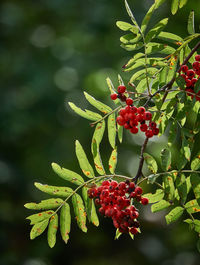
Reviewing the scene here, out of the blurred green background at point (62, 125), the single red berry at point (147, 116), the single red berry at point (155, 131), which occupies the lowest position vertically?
the blurred green background at point (62, 125)

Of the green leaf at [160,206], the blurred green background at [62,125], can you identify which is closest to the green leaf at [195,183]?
the green leaf at [160,206]

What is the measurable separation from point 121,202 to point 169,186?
136 mm

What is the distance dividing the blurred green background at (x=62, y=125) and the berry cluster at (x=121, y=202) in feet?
12.4

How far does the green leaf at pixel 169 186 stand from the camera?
1.15m

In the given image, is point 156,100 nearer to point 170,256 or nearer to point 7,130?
point 7,130

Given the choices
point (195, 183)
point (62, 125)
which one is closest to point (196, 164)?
point (195, 183)

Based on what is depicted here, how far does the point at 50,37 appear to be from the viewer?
20.2 ft

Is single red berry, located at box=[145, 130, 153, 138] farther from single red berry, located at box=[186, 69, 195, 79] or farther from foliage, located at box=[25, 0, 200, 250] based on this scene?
single red berry, located at box=[186, 69, 195, 79]

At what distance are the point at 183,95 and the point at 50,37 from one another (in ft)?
17.1

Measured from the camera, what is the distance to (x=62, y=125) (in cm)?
568

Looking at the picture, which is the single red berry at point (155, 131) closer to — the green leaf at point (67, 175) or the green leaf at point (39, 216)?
the green leaf at point (67, 175)

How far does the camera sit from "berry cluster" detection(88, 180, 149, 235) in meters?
1.16

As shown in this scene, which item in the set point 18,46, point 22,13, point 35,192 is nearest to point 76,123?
point 35,192

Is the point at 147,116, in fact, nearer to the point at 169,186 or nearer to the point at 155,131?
the point at 155,131
